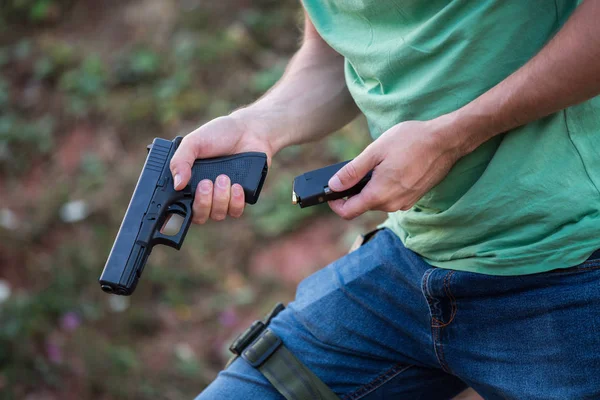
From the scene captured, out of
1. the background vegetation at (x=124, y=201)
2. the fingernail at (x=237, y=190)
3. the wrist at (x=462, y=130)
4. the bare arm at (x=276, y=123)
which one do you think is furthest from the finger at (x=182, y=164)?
the background vegetation at (x=124, y=201)

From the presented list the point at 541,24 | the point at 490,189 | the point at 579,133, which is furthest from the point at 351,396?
the point at 541,24

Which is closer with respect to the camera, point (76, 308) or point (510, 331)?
point (510, 331)

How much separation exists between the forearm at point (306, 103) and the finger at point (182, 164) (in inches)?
8.0

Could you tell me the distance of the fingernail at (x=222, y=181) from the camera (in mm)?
1733

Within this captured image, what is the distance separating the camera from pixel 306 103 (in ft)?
6.63

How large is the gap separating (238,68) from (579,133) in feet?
13.5

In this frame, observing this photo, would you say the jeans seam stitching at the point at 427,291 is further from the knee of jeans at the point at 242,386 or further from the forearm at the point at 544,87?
the knee of jeans at the point at 242,386

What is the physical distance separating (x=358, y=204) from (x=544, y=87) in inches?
18.7

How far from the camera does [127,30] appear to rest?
607 cm

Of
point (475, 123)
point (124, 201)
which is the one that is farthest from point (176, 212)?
point (124, 201)

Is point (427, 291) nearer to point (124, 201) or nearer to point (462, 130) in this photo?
point (462, 130)

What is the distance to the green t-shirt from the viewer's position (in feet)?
4.73

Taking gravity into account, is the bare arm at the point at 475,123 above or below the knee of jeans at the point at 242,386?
above

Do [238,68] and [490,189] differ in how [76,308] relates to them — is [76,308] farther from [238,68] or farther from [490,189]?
[490,189]
